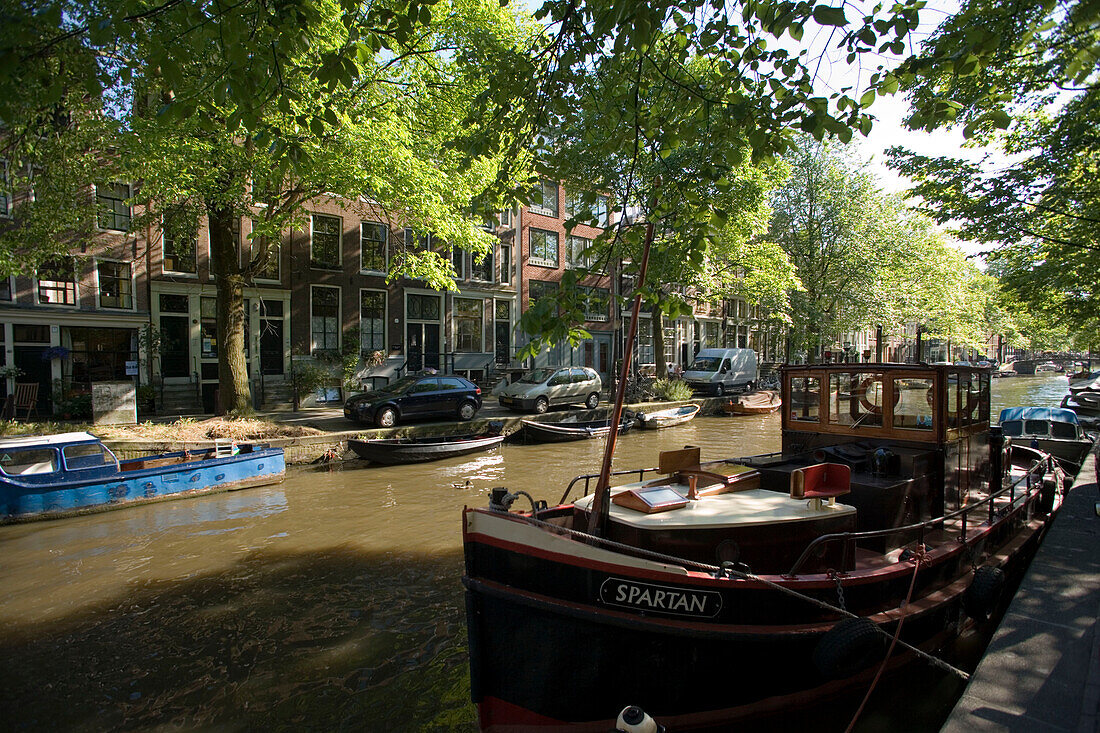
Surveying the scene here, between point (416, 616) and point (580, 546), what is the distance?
3.62 m

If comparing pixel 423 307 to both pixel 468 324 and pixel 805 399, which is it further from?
pixel 805 399

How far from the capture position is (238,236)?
69.7ft

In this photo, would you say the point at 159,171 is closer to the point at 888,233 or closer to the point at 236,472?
the point at 236,472

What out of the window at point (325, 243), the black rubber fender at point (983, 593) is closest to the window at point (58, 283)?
the window at point (325, 243)

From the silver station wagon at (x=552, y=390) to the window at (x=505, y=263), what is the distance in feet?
29.4

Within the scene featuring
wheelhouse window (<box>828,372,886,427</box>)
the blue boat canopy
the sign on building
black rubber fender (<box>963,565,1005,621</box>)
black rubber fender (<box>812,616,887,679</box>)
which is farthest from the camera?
the sign on building

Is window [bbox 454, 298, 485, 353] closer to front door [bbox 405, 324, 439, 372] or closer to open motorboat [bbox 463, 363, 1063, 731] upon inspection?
front door [bbox 405, 324, 439, 372]

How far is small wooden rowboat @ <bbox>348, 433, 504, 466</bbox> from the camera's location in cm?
1446

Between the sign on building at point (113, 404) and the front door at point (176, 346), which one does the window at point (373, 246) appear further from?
the sign on building at point (113, 404)

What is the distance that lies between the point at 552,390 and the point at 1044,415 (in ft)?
46.8

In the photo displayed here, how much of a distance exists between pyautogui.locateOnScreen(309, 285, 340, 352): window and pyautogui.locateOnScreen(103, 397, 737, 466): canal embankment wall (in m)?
5.01

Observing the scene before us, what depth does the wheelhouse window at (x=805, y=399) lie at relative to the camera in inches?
275

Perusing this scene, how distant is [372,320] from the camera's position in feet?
81.8

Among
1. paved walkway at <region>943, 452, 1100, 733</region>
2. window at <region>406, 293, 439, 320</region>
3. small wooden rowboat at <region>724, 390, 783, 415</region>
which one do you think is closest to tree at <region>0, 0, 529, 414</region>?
paved walkway at <region>943, 452, 1100, 733</region>
